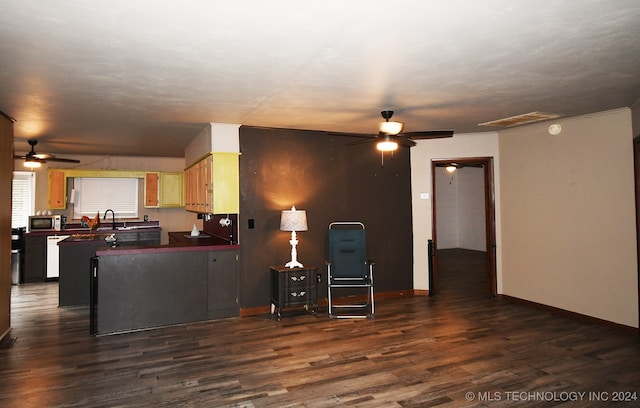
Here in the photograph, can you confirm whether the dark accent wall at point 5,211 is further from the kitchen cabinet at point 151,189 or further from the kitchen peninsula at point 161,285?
the kitchen cabinet at point 151,189

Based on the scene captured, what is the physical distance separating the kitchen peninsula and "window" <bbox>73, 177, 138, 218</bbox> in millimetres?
4627

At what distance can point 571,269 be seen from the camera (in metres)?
5.25

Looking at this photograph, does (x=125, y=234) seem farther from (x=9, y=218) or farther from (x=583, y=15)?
(x=583, y=15)

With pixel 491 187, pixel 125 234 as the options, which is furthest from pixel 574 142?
pixel 125 234

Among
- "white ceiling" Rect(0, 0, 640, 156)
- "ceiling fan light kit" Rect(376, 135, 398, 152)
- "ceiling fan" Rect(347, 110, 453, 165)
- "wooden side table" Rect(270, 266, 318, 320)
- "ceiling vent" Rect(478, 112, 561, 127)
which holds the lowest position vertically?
"wooden side table" Rect(270, 266, 318, 320)

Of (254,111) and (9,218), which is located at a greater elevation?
(254,111)

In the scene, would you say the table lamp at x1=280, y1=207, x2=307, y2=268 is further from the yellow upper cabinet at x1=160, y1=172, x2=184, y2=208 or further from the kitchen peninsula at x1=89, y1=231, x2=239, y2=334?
the yellow upper cabinet at x1=160, y1=172, x2=184, y2=208

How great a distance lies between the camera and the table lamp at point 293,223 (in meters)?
5.25

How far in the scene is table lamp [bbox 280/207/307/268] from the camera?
5.25m

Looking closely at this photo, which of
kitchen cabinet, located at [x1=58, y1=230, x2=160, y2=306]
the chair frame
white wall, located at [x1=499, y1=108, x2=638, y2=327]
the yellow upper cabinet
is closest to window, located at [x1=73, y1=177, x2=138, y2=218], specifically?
the yellow upper cabinet

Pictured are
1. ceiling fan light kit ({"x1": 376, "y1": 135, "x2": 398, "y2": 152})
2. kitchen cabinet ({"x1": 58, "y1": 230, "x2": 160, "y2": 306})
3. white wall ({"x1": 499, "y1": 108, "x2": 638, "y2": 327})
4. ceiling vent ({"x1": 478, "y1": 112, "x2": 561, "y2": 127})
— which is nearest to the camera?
ceiling fan light kit ({"x1": 376, "y1": 135, "x2": 398, "y2": 152})

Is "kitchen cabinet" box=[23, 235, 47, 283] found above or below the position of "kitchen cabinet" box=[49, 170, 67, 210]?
below

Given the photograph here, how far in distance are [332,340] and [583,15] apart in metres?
3.54

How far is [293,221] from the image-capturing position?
525cm
